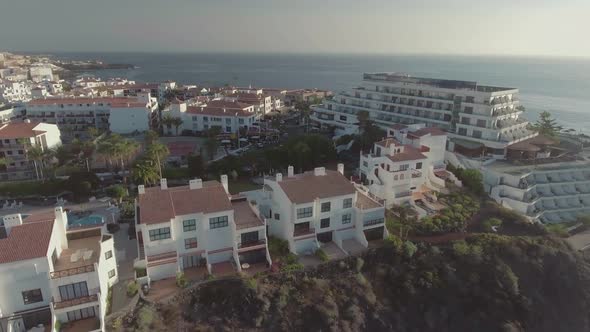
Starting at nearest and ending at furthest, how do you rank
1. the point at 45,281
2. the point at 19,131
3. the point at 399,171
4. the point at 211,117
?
1. the point at 45,281
2. the point at 399,171
3. the point at 19,131
4. the point at 211,117

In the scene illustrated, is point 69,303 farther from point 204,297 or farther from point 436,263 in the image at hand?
point 436,263

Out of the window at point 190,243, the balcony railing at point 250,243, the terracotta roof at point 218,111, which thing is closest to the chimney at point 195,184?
the window at point 190,243

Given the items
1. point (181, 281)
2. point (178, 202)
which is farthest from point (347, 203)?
point (181, 281)

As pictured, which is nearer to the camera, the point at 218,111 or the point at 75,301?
the point at 75,301

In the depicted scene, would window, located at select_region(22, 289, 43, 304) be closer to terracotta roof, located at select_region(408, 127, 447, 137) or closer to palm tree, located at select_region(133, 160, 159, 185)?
palm tree, located at select_region(133, 160, 159, 185)

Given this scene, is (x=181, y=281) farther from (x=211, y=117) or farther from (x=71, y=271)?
(x=211, y=117)

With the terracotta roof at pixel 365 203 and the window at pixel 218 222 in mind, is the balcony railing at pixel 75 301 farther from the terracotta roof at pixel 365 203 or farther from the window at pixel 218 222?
the terracotta roof at pixel 365 203

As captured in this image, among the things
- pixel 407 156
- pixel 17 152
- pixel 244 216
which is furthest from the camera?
→ pixel 17 152
